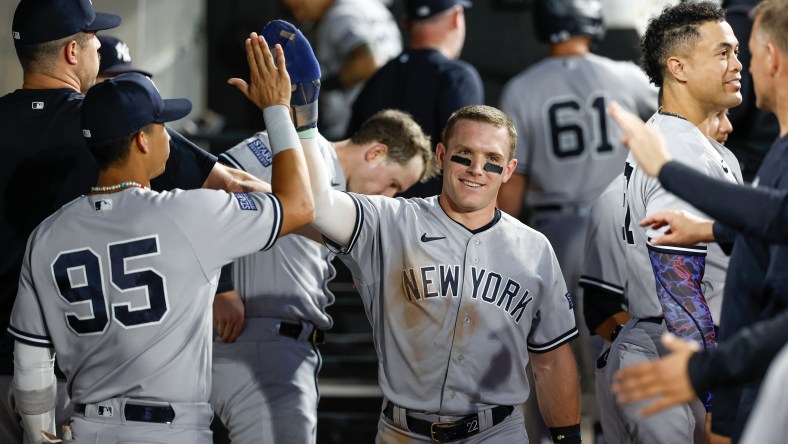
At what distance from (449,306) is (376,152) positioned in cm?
119

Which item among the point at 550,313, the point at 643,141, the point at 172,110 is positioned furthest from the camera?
the point at 550,313

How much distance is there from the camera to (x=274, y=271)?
15.2 ft

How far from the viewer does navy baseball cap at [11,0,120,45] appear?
3.98m

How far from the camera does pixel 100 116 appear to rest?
10.9 ft

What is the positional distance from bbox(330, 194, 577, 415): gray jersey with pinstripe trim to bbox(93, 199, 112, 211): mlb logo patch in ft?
2.84

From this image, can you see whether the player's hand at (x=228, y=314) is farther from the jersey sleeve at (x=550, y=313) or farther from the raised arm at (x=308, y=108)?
the jersey sleeve at (x=550, y=313)

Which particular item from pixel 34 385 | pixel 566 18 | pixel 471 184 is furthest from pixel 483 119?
pixel 566 18

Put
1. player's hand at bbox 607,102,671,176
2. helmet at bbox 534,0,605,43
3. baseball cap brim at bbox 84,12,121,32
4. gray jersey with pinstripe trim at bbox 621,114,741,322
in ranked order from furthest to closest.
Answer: helmet at bbox 534,0,605,43 → baseball cap brim at bbox 84,12,121,32 → gray jersey with pinstripe trim at bbox 621,114,741,322 → player's hand at bbox 607,102,671,176

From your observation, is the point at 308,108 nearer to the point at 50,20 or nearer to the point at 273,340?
the point at 50,20

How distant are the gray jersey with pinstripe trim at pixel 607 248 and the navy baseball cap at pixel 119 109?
6.62ft

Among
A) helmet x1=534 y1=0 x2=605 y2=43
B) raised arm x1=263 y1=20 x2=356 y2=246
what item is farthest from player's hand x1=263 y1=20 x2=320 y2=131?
helmet x1=534 y1=0 x2=605 y2=43

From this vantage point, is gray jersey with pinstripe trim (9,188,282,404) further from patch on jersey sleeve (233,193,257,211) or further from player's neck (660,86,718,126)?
player's neck (660,86,718,126)

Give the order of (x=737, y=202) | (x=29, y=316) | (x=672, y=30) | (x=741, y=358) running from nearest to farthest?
(x=741, y=358) → (x=737, y=202) → (x=29, y=316) → (x=672, y=30)

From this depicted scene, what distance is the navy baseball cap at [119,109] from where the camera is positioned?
3.30 metres
